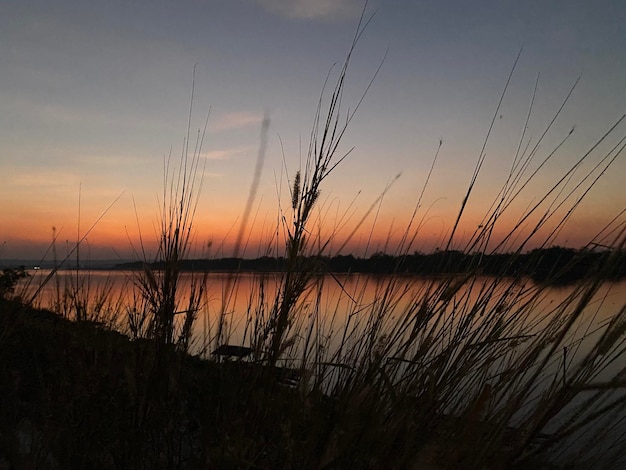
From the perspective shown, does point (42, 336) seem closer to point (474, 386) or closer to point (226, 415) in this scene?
point (226, 415)

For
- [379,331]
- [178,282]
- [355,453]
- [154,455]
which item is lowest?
[154,455]

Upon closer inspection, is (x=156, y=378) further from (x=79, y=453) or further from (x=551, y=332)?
(x=551, y=332)

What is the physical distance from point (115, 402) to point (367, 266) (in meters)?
1.21

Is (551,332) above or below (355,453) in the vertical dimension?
above

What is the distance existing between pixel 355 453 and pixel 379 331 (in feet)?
1.57

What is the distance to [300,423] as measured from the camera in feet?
5.02

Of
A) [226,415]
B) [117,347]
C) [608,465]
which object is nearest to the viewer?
[608,465]

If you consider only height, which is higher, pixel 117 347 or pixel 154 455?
pixel 117 347

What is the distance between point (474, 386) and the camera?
1.79 m

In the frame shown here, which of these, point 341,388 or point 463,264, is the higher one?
point 463,264

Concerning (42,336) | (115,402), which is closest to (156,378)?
(115,402)

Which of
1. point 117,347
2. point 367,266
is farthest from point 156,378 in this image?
point 367,266

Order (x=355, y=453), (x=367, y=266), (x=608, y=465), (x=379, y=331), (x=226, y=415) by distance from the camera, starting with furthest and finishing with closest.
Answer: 1. (x=367, y=266)
2. (x=379, y=331)
3. (x=226, y=415)
4. (x=608, y=465)
5. (x=355, y=453)

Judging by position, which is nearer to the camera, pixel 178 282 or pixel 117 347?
pixel 178 282
